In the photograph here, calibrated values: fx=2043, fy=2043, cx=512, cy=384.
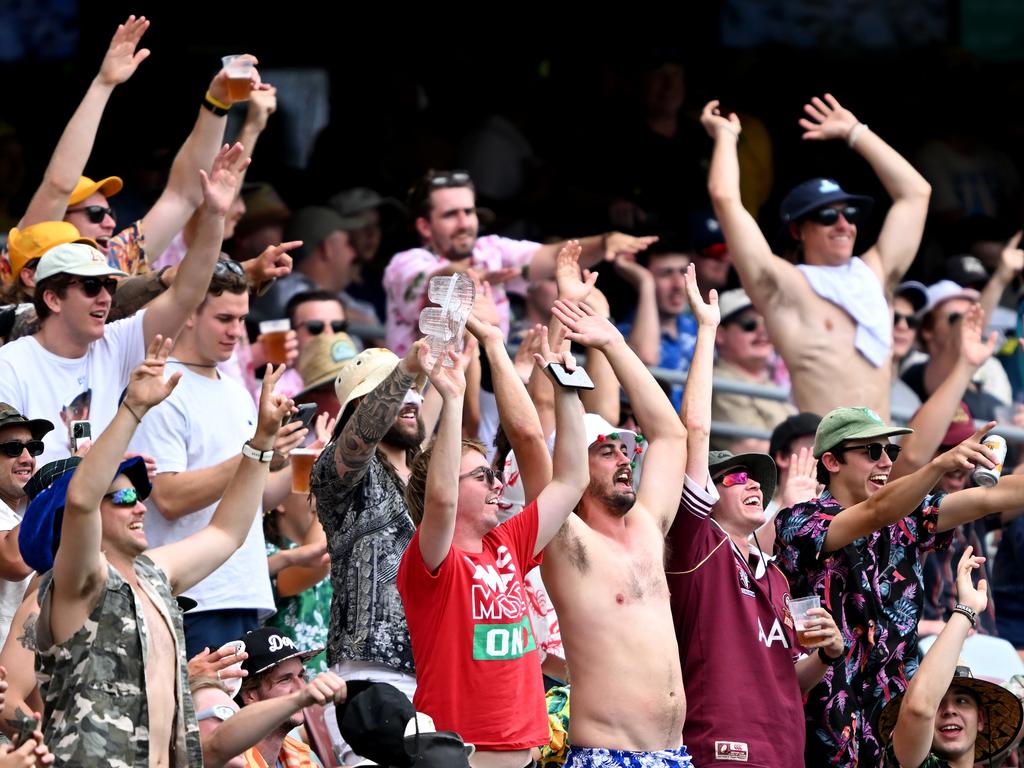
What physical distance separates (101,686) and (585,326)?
7.44 feet

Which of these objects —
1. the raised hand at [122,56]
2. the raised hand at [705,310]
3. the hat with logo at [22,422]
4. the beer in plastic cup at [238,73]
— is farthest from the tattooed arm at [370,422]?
the raised hand at [122,56]

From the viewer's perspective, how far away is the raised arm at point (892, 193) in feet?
32.9

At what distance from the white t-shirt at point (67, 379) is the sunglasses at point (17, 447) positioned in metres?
0.39

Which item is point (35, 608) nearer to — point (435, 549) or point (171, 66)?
point (435, 549)

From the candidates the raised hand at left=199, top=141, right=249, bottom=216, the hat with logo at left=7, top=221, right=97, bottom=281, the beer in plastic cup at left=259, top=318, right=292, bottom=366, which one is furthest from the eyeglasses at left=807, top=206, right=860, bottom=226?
the hat with logo at left=7, top=221, right=97, bottom=281

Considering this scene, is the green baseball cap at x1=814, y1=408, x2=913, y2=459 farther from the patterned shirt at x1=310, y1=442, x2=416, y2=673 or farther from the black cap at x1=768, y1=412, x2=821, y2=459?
the patterned shirt at x1=310, y1=442, x2=416, y2=673

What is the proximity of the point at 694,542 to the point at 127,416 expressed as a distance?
2.44m

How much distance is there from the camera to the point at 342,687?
5.41m

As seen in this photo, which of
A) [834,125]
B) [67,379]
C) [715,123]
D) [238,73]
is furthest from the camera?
[834,125]

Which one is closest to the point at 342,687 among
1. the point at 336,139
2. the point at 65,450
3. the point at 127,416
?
the point at 127,416

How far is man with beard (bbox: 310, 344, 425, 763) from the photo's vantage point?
6711 millimetres

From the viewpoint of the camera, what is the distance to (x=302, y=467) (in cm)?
760

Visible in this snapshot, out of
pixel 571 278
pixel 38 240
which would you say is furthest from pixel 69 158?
pixel 571 278

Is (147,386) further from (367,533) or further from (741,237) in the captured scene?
(741,237)
